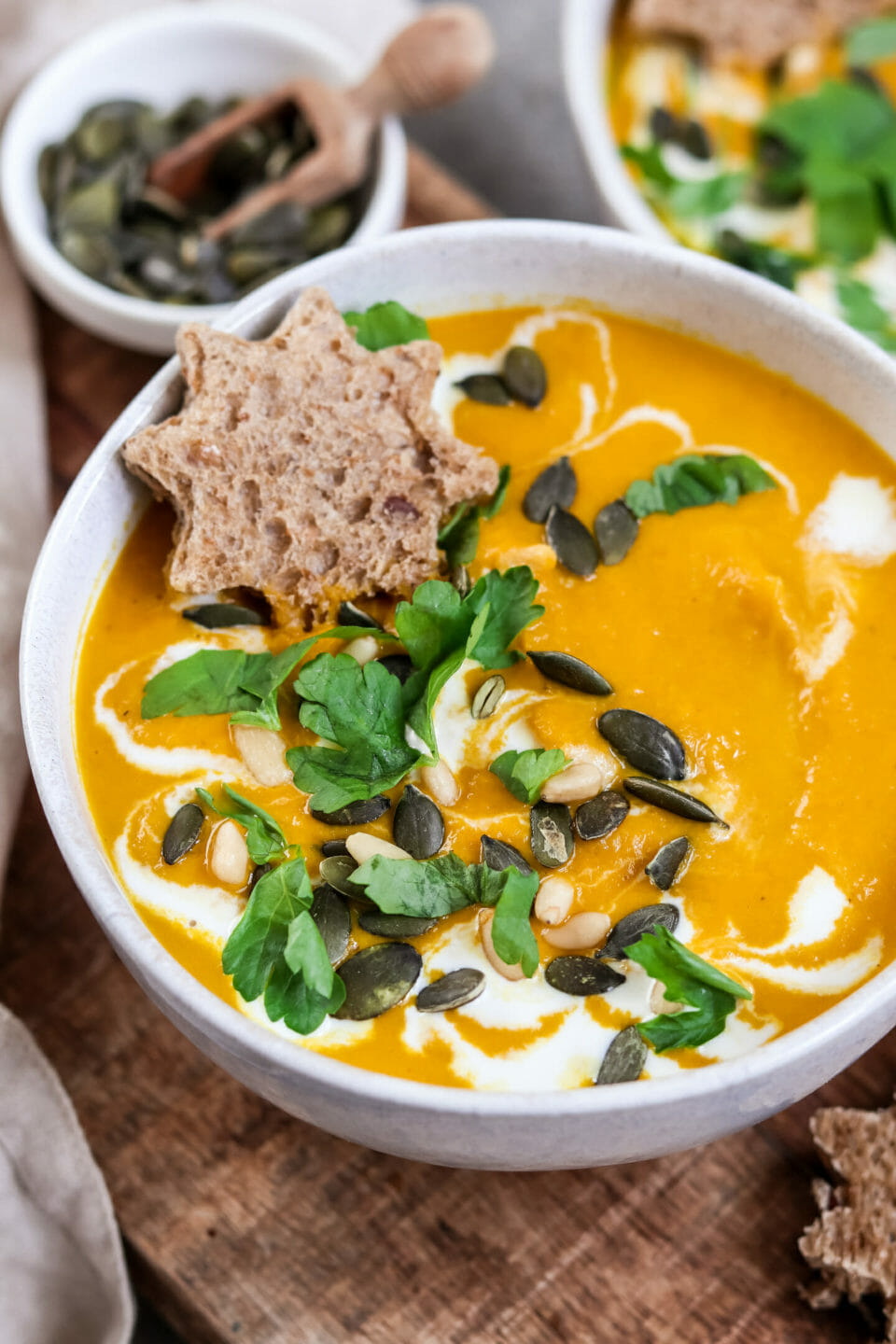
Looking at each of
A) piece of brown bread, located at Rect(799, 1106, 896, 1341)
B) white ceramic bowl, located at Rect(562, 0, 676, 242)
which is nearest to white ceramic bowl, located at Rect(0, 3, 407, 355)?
white ceramic bowl, located at Rect(562, 0, 676, 242)

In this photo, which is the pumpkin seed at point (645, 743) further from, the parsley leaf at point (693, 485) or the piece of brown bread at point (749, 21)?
the piece of brown bread at point (749, 21)

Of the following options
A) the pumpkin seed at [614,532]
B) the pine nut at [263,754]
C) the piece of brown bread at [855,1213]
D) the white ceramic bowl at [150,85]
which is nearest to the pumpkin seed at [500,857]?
the pine nut at [263,754]

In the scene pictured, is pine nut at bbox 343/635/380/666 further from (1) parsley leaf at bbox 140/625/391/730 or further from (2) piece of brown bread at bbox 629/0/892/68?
(2) piece of brown bread at bbox 629/0/892/68

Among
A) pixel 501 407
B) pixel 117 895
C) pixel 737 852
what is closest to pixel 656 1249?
pixel 737 852

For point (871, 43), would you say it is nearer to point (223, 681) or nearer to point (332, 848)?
point (223, 681)

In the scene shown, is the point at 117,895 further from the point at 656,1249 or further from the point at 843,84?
the point at 843,84
